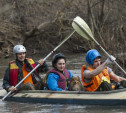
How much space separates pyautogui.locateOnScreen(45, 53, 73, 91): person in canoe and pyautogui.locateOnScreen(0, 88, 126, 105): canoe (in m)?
0.15

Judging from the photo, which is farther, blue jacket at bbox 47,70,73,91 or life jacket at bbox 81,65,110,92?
blue jacket at bbox 47,70,73,91

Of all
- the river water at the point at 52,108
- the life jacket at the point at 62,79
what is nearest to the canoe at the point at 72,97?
the river water at the point at 52,108

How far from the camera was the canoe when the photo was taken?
6367mm

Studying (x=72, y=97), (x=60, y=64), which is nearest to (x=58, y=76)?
(x=60, y=64)

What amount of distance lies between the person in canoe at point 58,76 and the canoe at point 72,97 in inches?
5.8

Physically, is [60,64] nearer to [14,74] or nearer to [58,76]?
[58,76]

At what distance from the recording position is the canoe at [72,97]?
20.9 ft

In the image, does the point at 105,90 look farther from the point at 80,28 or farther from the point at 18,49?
the point at 18,49

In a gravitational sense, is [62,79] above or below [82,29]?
below

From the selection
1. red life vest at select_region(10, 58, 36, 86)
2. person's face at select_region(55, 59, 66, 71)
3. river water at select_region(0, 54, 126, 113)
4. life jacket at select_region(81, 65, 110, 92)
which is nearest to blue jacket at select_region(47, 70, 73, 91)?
person's face at select_region(55, 59, 66, 71)

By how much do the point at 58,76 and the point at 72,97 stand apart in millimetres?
556

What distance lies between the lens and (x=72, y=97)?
6809 mm

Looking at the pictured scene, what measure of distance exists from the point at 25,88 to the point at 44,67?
29.2 inches

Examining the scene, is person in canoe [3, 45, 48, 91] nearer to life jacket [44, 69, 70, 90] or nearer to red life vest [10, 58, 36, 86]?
red life vest [10, 58, 36, 86]
